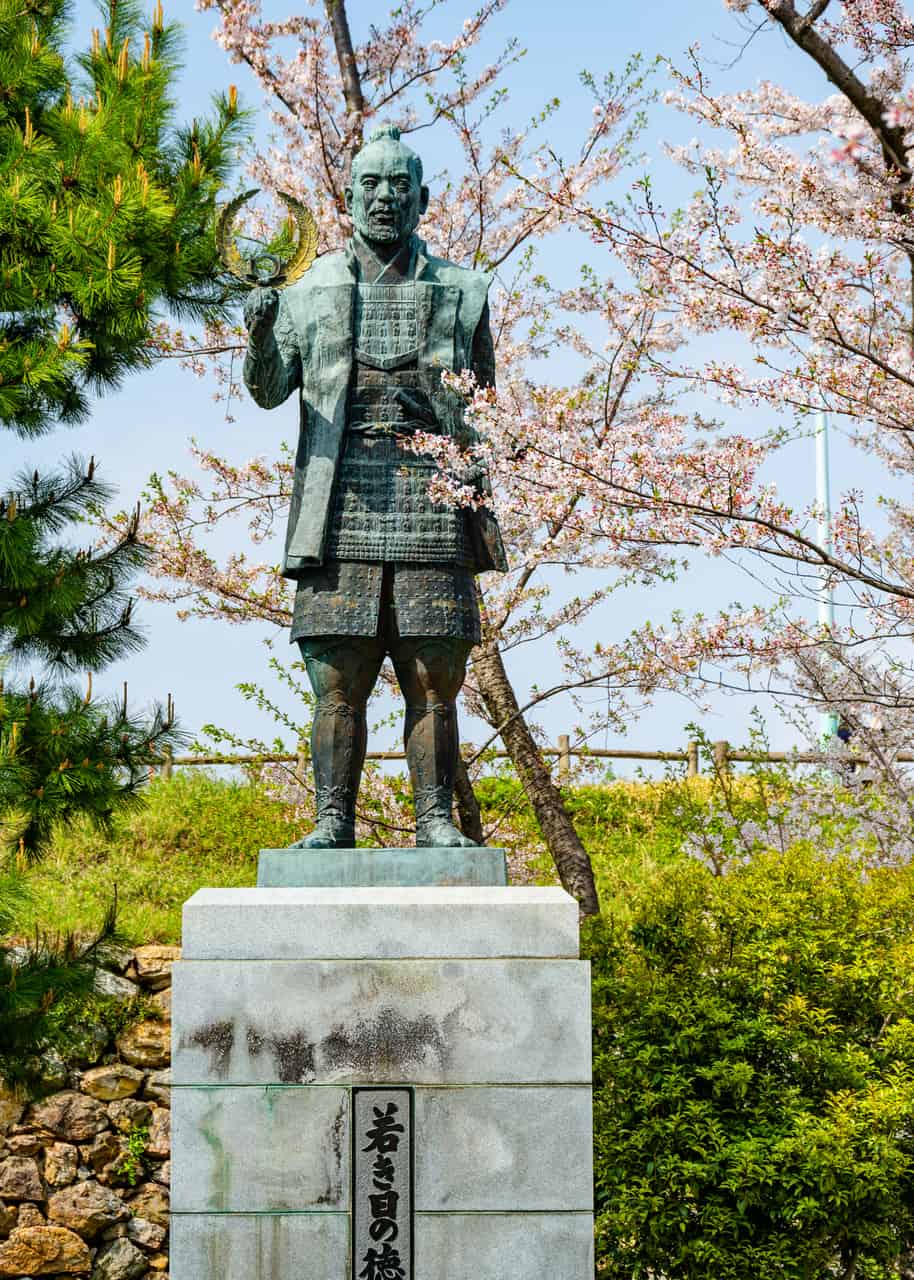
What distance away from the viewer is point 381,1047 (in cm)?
Result: 392

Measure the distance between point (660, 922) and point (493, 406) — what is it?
2535mm

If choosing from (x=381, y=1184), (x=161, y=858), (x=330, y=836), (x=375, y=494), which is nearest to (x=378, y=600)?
(x=375, y=494)

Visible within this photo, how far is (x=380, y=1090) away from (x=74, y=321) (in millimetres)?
4869

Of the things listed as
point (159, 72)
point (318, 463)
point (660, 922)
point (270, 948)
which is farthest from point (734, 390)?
point (159, 72)

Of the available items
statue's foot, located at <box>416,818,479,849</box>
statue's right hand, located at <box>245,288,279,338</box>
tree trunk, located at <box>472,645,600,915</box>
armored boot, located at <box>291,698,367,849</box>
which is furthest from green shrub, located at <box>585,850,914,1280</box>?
statue's right hand, located at <box>245,288,279,338</box>

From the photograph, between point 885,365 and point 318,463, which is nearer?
point 318,463

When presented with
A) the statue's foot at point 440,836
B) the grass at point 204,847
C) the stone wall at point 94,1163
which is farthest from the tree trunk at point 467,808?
the statue's foot at point 440,836

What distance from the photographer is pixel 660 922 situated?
6.54m

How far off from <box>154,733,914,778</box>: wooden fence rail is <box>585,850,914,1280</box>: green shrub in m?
1.97

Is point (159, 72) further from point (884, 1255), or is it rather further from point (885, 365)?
point (884, 1255)

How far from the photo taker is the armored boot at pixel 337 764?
14.8 ft

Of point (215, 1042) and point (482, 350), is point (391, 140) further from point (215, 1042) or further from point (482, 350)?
point (215, 1042)

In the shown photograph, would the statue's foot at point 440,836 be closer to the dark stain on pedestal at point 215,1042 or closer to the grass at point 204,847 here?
the dark stain on pedestal at point 215,1042

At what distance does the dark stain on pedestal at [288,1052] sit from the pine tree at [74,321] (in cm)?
293
